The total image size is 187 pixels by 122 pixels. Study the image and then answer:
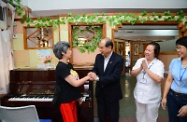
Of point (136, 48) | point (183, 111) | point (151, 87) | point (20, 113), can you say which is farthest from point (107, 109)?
point (136, 48)

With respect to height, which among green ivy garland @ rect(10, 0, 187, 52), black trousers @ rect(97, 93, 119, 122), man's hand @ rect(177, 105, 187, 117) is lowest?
black trousers @ rect(97, 93, 119, 122)

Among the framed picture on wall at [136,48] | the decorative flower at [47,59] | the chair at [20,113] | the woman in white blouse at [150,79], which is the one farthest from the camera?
the framed picture on wall at [136,48]

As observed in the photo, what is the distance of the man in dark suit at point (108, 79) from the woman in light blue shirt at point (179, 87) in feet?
1.97

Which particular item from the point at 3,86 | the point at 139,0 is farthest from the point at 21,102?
the point at 139,0

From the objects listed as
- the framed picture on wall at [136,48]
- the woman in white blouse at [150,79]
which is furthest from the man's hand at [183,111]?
the framed picture on wall at [136,48]

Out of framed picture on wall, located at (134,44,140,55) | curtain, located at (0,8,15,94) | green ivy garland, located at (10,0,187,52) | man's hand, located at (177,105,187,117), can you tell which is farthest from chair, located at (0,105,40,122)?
framed picture on wall, located at (134,44,140,55)

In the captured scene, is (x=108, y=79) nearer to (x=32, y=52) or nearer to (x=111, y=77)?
(x=111, y=77)

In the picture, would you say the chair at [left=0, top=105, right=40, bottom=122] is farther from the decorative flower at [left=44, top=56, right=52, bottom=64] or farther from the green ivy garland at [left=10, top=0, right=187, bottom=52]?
the green ivy garland at [left=10, top=0, right=187, bottom=52]

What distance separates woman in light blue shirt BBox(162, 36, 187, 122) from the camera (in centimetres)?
162

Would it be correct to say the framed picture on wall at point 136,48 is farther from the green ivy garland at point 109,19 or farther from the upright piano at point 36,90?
the upright piano at point 36,90

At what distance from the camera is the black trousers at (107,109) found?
1.97m

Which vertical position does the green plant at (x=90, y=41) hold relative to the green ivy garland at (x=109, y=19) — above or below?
below

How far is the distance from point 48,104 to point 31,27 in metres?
1.59

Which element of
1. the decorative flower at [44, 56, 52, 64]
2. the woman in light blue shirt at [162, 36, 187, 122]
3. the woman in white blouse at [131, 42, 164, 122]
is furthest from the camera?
the decorative flower at [44, 56, 52, 64]
